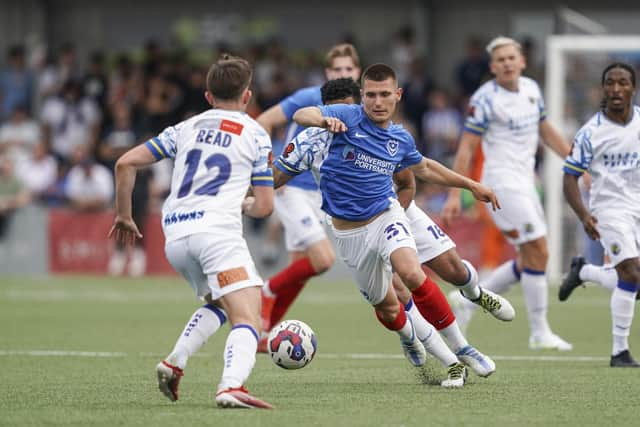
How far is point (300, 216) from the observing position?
11094mm

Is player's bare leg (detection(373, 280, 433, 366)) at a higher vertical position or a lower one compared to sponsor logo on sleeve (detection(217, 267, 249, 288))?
lower

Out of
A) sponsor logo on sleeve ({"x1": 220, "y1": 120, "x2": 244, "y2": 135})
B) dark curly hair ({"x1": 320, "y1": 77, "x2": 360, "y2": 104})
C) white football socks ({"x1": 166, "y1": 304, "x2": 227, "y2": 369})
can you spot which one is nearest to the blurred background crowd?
dark curly hair ({"x1": 320, "y1": 77, "x2": 360, "y2": 104})

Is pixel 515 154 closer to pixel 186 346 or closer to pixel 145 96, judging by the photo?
pixel 186 346

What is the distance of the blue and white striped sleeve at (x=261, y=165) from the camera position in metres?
7.39

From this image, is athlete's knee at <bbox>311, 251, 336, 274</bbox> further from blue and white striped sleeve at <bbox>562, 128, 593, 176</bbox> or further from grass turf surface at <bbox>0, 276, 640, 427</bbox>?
blue and white striped sleeve at <bbox>562, 128, 593, 176</bbox>

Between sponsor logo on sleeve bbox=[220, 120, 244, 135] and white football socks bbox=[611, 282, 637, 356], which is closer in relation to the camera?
sponsor logo on sleeve bbox=[220, 120, 244, 135]

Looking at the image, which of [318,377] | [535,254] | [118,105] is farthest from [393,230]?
[118,105]

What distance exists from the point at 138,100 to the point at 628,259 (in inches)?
568

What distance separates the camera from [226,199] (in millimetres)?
7320

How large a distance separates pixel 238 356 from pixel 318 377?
199 cm

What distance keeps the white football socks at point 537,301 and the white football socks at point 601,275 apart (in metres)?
0.65

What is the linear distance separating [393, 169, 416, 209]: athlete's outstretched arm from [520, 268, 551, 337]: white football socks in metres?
2.85

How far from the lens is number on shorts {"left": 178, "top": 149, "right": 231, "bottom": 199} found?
24.0ft

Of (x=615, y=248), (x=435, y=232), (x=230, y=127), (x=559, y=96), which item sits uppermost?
(x=230, y=127)
